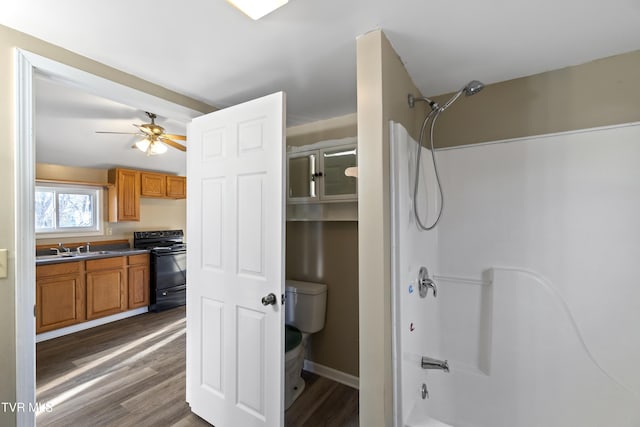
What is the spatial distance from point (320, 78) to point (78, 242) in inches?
→ 157

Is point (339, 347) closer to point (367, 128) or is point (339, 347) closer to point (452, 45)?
point (367, 128)

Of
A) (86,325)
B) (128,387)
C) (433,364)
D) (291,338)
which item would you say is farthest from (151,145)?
(433,364)

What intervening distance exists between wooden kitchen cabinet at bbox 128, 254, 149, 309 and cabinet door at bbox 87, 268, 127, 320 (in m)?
0.10

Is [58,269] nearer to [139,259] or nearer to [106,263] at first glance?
[106,263]

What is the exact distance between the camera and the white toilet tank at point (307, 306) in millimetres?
2268

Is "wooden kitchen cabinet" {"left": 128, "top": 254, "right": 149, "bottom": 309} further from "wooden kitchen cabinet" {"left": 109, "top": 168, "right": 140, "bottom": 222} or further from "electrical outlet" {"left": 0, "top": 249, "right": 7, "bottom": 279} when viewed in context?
"electrical outlet" {"left": 0, "top": 249, "right": 7, "bottom": 279}

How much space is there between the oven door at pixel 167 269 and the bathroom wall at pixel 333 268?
8.18 feet

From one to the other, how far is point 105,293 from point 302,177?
3.08m

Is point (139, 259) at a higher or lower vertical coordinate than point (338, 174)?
lower

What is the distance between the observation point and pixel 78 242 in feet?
12.0

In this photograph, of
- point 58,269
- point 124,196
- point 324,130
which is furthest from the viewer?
point 124,196

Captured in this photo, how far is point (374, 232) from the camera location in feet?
4.05

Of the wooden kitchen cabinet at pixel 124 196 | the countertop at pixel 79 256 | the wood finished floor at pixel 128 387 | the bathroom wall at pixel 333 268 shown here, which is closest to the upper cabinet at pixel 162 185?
the wooden kitchen cabinet at pixel 124 196

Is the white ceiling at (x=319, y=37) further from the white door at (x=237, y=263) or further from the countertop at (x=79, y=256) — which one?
the countertop at (x=79, y=256)
